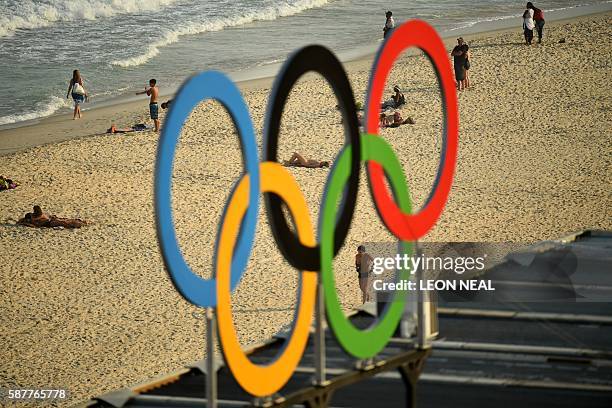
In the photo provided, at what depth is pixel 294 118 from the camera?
96.2ft

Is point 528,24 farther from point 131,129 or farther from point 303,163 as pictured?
point 303,163

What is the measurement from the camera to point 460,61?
30844mm

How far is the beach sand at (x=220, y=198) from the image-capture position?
677 inches

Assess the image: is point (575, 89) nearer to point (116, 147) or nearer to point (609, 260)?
point (116, 147)

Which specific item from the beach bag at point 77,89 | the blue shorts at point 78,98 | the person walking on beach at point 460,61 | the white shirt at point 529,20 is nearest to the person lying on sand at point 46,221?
the beach bag at point 77,89

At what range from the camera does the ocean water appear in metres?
37.0

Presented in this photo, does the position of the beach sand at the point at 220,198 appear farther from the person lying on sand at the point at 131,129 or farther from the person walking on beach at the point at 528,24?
the person walking on beach at the point at 528,24

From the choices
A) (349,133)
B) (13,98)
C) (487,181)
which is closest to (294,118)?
(487,181)

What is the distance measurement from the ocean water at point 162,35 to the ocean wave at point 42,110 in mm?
37

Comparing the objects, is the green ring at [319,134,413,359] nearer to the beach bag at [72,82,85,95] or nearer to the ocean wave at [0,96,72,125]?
the beach bag at [72,82,85,95]

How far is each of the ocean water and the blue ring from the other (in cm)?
2537

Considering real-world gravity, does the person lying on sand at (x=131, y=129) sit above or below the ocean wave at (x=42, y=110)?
above

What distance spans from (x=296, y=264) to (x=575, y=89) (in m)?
23.4

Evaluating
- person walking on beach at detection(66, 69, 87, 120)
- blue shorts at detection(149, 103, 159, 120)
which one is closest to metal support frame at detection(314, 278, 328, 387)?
blue shorts at detection(149, 103, 159, 120)
